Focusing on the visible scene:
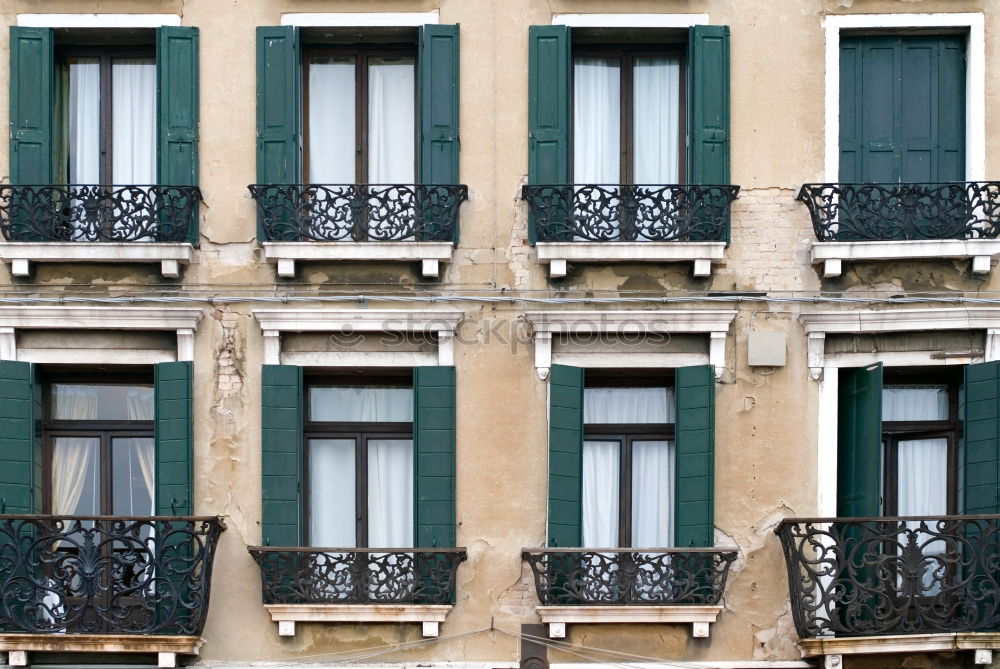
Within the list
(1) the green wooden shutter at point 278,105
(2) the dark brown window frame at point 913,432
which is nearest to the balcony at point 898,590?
(2) the dark brown window frame at point 913,432

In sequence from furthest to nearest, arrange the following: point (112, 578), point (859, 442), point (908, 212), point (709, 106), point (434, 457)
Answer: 1. point (709, 106)
2. point (908, 212)
3. point (434, 457)
4. point (859, 442)
5. point (112, 578)

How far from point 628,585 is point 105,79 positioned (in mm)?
7360

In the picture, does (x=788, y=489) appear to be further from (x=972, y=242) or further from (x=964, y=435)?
(x=972, y=242)

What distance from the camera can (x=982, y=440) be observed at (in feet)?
50.8

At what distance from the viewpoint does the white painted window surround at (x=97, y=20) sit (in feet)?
53.2

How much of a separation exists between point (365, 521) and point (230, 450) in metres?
1.51

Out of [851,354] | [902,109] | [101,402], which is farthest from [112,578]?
[902,109]

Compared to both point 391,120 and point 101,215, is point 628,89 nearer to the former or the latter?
point 391,120

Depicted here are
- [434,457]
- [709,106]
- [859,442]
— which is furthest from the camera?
[709,106]

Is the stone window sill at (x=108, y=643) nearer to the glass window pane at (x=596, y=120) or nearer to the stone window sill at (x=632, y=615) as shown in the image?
the stone window sill at (x=632, y=615)

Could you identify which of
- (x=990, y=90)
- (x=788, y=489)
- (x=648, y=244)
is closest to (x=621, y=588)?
(x=788, y=489)

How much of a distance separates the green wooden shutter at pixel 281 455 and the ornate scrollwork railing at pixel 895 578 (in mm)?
4660

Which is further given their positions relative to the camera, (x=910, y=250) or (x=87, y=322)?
(x=87, y=322)

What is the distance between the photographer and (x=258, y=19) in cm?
1627
